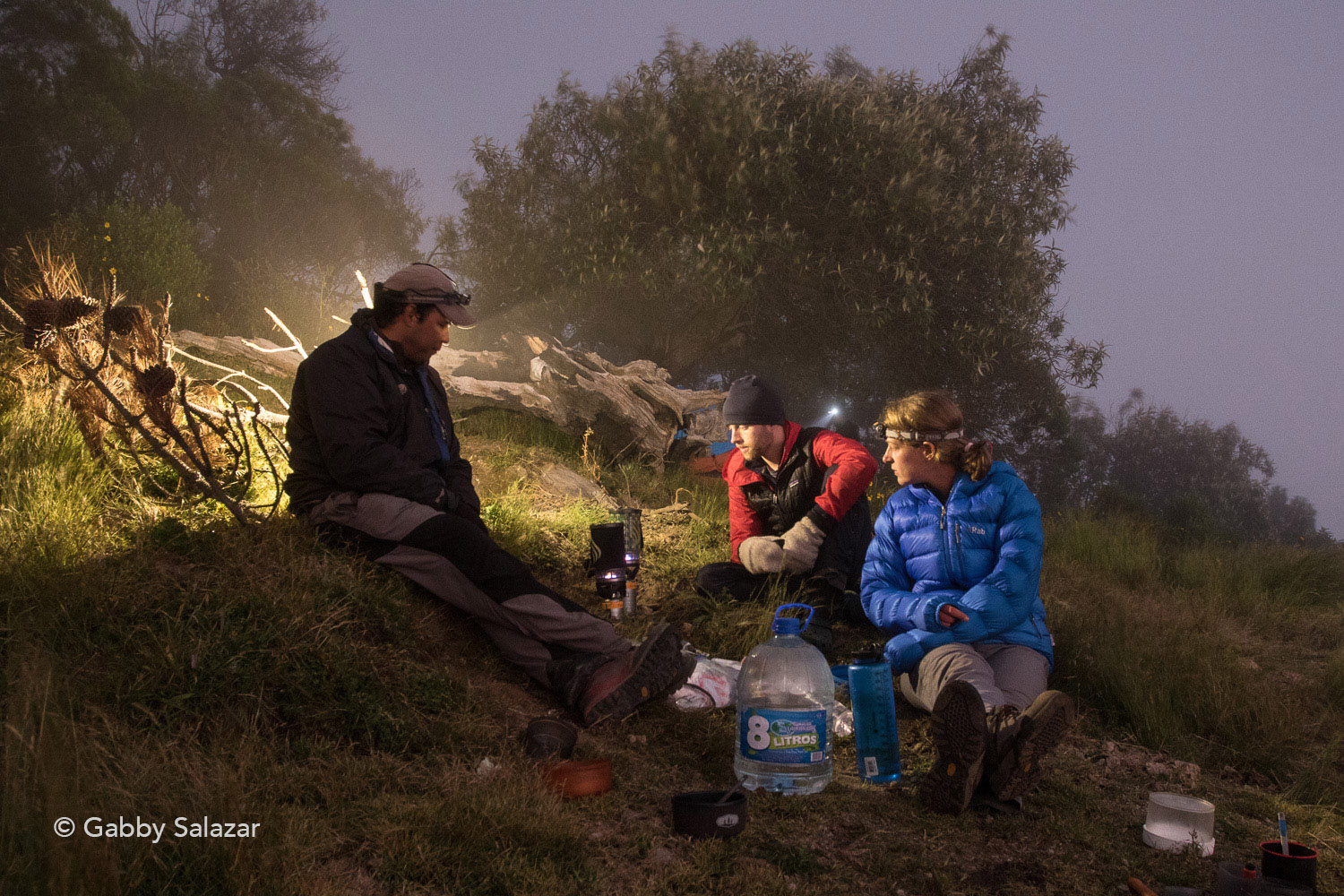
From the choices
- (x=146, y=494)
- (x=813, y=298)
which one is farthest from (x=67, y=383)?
(x=813, y=298)

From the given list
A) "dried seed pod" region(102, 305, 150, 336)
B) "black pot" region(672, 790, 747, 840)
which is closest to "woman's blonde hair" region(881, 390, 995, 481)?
"black pot" region(672, 790, 747, 840)

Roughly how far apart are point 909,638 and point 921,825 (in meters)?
1.08

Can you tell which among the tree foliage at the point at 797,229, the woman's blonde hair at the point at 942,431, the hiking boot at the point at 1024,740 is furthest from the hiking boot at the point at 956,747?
the tree foliage at the point at 797,229

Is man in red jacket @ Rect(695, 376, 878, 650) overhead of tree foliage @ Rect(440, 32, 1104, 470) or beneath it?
beneath

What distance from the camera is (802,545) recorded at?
4902 mm

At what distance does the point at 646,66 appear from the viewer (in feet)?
40.9

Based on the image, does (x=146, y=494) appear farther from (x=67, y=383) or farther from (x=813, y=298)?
(x=813, y=298)

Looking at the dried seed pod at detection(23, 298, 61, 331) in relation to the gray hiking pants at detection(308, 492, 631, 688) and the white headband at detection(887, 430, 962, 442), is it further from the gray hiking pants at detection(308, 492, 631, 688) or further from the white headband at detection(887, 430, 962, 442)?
the white headband at detection(887, 430, 962, 442)

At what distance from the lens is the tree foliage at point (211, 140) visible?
1361 cm

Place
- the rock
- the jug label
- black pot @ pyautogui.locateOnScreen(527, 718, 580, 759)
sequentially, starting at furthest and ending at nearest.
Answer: the rock → black pot @ pyautogui.locateOnScreen(527, 718, 580, 759) → the jug label

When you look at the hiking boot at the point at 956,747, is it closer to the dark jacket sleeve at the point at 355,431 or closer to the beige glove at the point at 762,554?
the beige glove at the point at 762,554

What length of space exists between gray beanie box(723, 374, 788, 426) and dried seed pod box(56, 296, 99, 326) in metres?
3.77

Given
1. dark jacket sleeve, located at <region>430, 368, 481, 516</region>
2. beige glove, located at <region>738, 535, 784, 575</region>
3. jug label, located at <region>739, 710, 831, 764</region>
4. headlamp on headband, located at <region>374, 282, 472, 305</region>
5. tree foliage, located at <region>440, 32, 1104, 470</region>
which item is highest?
tree foliage, located at <region>440, 32, 1104, 470</region>

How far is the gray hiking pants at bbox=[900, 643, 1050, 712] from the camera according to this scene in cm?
336
